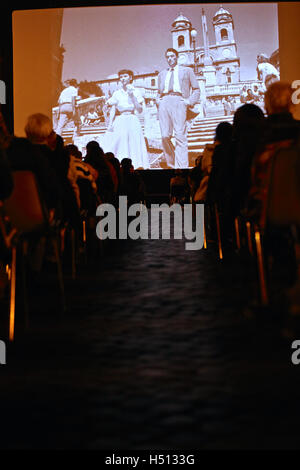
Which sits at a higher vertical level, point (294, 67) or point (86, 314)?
point (294, 67)

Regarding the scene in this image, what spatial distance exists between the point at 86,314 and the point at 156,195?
46.8 feet

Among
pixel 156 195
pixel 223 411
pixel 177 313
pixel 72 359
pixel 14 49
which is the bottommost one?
pixel 223 411

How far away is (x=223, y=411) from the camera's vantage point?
87.0 inches

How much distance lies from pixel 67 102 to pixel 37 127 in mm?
12156

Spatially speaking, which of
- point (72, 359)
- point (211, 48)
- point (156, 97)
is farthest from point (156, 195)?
point (72, 359)

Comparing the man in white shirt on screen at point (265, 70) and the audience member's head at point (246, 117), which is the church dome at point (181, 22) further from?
the audience member's head at point (246, 117)

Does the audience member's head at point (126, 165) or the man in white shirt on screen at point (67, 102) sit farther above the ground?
the man in white shirt on screen at point (67, 102)

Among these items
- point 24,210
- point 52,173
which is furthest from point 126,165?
point 24,210

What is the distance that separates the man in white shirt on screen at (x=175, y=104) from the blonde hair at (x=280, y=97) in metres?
12.4

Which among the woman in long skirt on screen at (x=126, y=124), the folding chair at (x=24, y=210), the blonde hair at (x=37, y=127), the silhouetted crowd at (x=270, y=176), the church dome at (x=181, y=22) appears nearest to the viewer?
the silhouetted crowd at (x=270, y=176)

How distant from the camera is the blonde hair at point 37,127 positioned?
4378 mm

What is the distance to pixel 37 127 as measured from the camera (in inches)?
173

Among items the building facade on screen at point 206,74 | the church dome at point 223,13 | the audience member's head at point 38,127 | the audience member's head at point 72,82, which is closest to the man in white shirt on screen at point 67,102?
the audience member's head at point 72,82

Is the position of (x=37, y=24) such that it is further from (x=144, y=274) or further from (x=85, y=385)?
(x=85, y=385)
